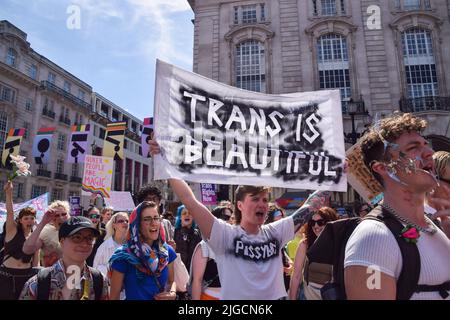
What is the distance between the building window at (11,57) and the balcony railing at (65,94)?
3.87 m

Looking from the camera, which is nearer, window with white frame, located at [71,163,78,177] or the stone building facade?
the stone building facade

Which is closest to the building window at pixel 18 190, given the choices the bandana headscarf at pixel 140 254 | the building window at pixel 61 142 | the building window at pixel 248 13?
the building window at pixel 61 142

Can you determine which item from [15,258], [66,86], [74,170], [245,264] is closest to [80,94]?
[66,86]

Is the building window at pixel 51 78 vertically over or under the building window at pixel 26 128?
over

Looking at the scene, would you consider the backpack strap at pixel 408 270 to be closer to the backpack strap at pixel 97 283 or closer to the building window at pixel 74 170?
the backpack strap at pixel 97 283

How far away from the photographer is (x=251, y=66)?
83.7ft

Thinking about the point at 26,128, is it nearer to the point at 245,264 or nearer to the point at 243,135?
the point at 243,135

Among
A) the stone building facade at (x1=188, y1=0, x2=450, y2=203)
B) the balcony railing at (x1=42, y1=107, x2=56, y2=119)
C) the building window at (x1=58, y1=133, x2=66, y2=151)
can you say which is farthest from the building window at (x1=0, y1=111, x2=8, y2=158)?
the stone building facade at (x1=188, y1=0, x2=450, y2=203)

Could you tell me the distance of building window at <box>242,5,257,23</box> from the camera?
1030 inches

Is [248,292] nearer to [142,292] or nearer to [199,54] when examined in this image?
[142,292]

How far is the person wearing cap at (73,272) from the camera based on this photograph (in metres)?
2.56

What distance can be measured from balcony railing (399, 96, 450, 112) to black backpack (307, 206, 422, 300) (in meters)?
24.0

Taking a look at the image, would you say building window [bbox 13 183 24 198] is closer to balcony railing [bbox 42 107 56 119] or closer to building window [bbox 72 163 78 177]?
building window [bbox 72 163 78 177]
